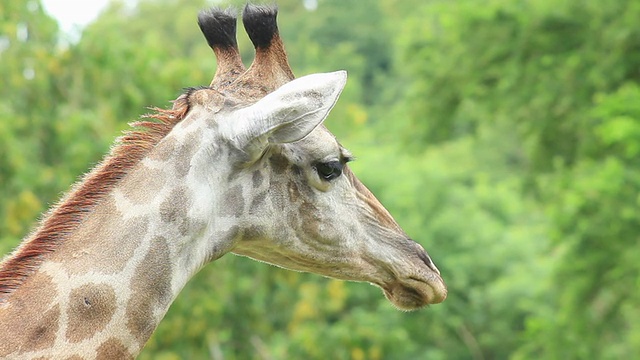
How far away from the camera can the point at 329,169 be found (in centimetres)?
425

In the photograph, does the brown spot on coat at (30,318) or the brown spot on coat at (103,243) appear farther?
the brown spot on coat at (103,243)

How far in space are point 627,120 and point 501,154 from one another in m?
35.3

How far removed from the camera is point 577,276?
1566 centimetres

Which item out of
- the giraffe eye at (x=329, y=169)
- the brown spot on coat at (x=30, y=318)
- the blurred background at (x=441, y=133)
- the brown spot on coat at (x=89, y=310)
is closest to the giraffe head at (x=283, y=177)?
the giraffe eye at (x=329, y=169)

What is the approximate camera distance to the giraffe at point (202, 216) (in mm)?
3607

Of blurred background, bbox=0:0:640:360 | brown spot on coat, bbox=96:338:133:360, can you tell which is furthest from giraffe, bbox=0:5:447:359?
blurred background, bbox=0:0:640:360

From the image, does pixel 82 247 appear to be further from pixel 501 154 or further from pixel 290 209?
pixel 501 154

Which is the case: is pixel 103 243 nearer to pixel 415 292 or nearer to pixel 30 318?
pixel 30 318

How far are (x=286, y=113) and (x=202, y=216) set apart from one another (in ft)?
1.57

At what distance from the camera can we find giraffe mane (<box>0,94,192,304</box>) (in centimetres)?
364

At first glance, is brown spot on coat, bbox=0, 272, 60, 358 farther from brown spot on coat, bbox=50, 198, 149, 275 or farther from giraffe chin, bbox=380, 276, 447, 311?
giraffe chin, bbox=380, 276, 447, 311

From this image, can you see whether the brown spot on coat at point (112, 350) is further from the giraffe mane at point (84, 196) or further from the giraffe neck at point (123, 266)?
the giraffe mane at point (84, 196)

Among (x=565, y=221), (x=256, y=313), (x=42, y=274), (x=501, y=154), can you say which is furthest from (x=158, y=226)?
(x=501, y=154)

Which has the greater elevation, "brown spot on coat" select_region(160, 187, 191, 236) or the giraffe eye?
the giraffe eye
